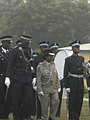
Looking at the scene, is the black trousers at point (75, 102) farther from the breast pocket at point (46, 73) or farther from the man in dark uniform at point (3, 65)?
the man in dark uniform at point (3, 65)

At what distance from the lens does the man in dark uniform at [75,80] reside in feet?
38.2

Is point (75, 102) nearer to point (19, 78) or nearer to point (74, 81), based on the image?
point (74, 81)

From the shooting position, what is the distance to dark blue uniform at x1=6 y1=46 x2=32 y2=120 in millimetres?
10414

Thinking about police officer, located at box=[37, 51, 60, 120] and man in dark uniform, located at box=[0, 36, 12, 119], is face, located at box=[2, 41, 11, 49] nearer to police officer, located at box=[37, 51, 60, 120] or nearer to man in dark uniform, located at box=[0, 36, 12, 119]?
man in dark uniform, located at box=[0, 36, 12, 119]

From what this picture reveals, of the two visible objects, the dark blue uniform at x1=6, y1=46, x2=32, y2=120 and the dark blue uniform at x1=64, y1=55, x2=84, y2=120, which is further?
the dark blue uniform at x1=64, y1=55, x2=84, y2=120

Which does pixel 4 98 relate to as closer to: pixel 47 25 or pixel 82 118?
pixel 82 118

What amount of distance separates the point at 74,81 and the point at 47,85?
3.01 ft

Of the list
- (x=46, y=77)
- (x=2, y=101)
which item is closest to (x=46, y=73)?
(x=46, y=77)

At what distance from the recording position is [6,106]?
12117 millimetres

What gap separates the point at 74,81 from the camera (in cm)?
1164

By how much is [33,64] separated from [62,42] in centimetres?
3881

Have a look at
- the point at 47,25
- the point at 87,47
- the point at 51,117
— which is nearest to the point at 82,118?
the point at 51,117

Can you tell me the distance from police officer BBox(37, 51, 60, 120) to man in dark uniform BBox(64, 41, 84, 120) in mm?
683

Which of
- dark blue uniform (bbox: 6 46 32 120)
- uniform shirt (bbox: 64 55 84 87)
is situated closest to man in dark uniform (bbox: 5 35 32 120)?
dark blue uniform (bbox: 6 46 32 120)
